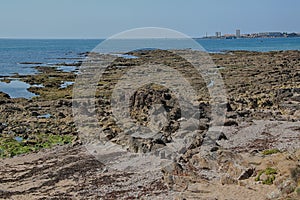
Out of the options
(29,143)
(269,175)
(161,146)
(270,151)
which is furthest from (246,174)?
(29,143)

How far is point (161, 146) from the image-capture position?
27.4 m

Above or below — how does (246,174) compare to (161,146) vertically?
above

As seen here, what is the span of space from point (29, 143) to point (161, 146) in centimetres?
1190

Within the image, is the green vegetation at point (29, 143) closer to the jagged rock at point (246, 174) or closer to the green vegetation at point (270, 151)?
the green vegetation at point (270, 151)

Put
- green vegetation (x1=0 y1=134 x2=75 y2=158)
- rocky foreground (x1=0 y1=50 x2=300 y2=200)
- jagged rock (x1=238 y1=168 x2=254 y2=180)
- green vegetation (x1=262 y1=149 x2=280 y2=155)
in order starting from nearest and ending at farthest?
rocky foreground (x1=0 y1=50 x2=300 y2=200)
jagged rock (x1=238 y1=168 x2=254 y2=180)
green vegetation (x1=262 y1=149 x2=280 y2=155)
green vegetation (x1=0 y1=134 x2=75 y2=158)

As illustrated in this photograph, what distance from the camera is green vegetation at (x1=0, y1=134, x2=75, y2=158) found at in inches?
1272

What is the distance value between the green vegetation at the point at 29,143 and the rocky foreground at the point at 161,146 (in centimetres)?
7

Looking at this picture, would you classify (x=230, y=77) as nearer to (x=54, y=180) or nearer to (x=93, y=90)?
(x=93, y=90)

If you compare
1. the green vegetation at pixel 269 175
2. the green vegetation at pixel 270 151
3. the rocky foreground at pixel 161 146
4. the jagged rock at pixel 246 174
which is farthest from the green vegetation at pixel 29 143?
the green vegetation at pixel 269 175

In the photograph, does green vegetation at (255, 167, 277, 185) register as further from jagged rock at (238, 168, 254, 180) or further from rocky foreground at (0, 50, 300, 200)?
jagged rock at (238, 168, 254, 180)

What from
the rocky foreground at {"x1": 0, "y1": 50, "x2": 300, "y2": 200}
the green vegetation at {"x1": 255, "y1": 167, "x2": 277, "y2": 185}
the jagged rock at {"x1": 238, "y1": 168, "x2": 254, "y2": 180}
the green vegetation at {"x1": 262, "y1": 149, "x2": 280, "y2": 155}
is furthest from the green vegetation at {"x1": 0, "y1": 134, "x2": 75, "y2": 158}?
the green vegetation at {"x1": 255, "y1": 167, "x2": 277, "y2": 185}

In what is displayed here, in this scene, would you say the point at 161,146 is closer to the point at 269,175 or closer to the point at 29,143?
the point at 269,175

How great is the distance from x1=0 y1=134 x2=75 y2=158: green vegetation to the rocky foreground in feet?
0.23

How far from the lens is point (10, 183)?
24203mm
